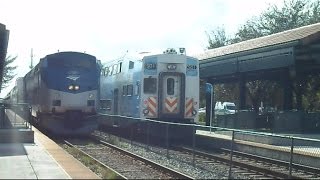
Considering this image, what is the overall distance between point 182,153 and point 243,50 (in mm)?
9309

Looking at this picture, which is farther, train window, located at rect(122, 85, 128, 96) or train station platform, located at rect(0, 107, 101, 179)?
train window, located at rect(122, 85, 128, 96)

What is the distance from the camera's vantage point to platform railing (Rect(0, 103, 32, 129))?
20.8m

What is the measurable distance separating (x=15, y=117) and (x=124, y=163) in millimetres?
8110

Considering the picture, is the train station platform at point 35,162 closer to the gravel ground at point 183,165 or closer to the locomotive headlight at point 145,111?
the gravel ground at point 183,165

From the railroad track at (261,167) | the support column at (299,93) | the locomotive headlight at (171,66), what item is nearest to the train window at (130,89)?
A: the locomotive headlight at (171,66)

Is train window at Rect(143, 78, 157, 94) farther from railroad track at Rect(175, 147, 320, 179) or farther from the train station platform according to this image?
the train station platform

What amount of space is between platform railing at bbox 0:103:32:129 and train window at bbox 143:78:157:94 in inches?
199

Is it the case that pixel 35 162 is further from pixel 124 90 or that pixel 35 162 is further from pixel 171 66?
pixel 124 90

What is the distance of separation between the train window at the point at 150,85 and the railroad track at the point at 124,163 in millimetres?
2891

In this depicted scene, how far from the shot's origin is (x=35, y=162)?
13516 millimetres

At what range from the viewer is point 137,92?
2261 centimetres

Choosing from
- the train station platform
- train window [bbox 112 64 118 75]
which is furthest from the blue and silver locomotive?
the train station platform

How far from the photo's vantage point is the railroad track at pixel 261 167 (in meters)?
13.1

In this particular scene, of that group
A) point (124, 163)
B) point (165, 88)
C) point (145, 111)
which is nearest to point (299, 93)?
point (165, 88)
